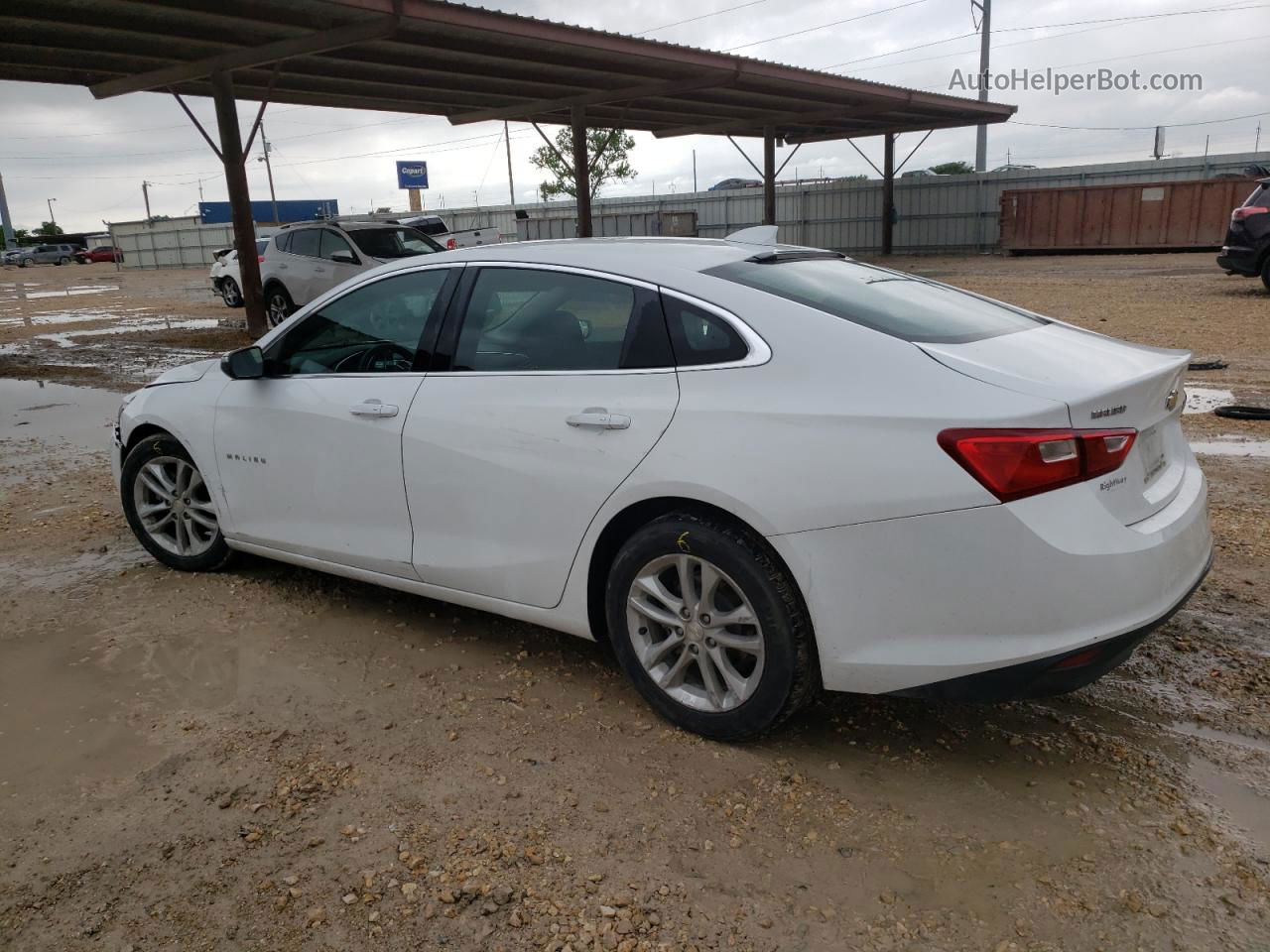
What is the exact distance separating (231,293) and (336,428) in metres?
19.0

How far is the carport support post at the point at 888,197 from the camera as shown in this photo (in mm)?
30767

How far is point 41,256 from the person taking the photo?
68188 mm

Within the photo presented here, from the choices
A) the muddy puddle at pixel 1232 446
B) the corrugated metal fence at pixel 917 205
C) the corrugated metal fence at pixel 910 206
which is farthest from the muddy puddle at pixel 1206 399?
the corrugated metal fence at pixel 917 205

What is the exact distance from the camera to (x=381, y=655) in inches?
150

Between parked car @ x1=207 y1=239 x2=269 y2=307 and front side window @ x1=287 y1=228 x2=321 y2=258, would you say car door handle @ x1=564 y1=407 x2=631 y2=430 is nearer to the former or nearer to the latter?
front side window @ x1=287 y1=228 x2=321 y2=258

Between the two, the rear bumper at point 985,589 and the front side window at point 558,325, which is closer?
the rear bumper at point 985,589

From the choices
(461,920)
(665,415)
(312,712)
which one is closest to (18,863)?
(312,712)

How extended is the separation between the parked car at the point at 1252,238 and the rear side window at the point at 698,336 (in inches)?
587

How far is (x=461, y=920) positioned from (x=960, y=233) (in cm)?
3270

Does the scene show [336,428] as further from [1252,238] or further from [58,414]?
[1252,238]

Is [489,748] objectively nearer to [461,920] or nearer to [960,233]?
[461,920]

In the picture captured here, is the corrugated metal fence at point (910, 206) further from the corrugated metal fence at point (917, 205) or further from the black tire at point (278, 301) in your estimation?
the black tire at point (278, 301)

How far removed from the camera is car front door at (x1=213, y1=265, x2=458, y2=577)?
372cm

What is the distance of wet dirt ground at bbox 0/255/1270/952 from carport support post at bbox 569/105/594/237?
661 inches
